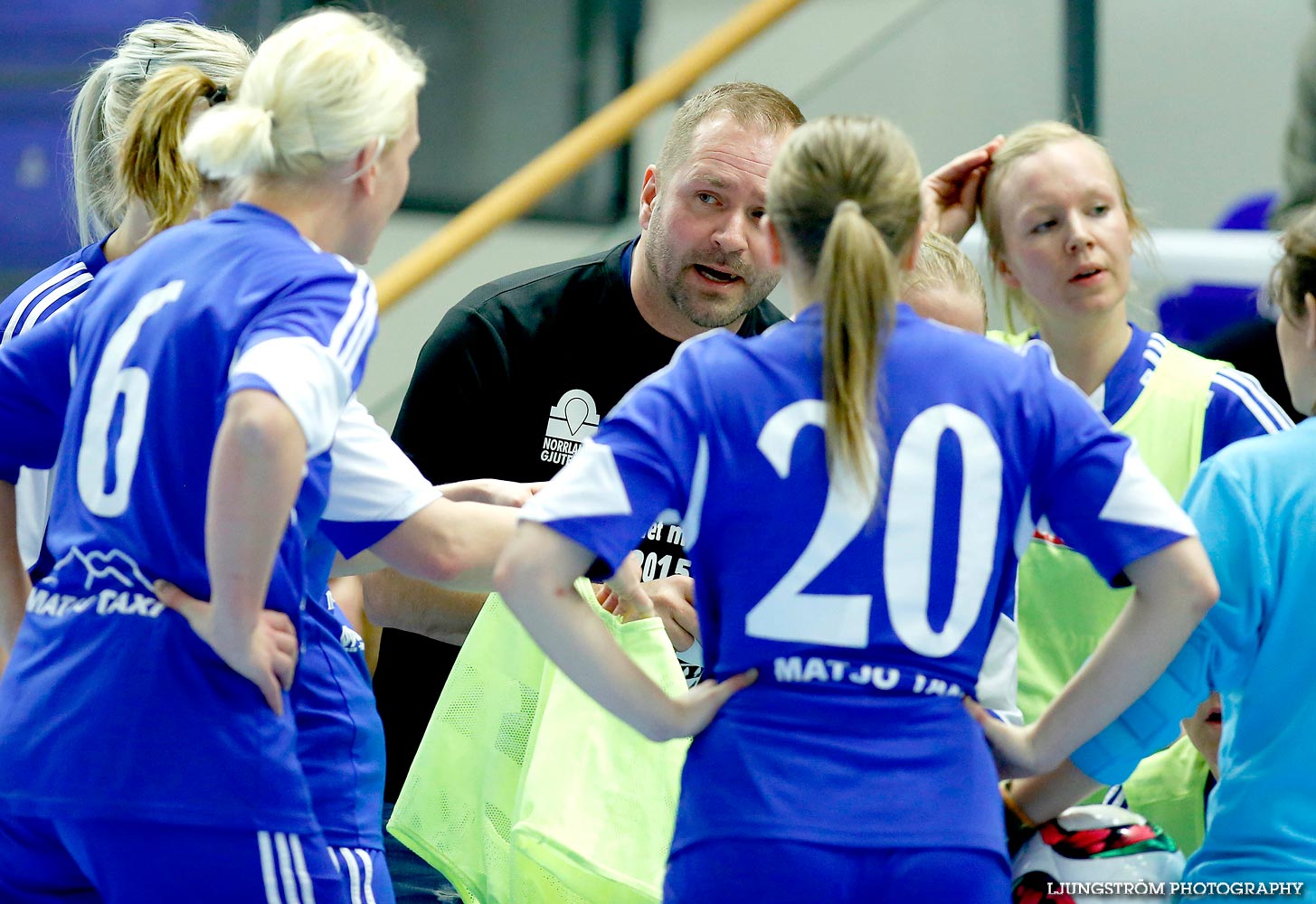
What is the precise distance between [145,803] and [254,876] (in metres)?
0.13

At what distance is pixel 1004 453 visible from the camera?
1.44 metres

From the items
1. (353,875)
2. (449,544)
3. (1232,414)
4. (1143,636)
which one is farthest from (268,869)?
(1232,414)

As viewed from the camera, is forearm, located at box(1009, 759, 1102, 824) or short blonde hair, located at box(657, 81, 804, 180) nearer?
forearm, located at box(1009, 759, 1102, 824)

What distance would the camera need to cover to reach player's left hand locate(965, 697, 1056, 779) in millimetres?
1522

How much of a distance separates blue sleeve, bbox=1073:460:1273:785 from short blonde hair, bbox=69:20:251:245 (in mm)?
1464

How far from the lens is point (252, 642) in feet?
4.76

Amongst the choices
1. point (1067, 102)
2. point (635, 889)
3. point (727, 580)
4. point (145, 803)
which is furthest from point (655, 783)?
point (1067, 102)

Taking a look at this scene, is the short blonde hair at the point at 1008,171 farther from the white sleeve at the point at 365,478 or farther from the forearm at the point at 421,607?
the white sleeve at the point at 365,478

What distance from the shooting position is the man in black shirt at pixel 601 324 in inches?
97.6

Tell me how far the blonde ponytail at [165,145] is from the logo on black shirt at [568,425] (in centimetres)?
91

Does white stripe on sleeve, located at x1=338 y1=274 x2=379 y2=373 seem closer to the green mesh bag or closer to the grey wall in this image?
the green mesh bag

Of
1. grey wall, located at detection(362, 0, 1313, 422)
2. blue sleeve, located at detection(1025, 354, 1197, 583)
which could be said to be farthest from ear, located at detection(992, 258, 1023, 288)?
grey wall, located at detection(362, 0, 1313, 422)

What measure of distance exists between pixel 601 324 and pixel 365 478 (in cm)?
105

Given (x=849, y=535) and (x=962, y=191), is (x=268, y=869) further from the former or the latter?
(x=962, y=191)
